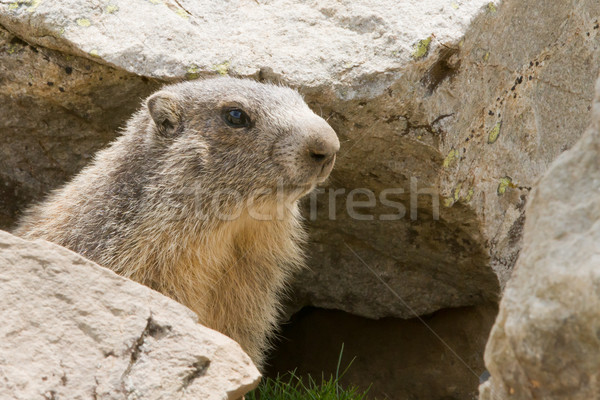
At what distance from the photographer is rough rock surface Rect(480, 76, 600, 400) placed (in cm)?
226

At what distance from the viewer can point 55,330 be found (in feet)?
10.3

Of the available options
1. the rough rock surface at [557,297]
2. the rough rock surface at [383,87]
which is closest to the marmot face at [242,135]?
the rough rock surface at [383,87]

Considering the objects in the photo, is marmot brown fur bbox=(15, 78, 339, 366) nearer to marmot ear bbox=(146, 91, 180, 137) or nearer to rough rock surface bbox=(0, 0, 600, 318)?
marmot ear bbox=(146, 91, 180, 137)

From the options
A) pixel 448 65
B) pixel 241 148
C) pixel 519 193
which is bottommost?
pixel 241 148

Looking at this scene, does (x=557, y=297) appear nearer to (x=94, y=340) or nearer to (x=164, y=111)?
(x=94, y=340)

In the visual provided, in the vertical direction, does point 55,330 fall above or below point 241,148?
below

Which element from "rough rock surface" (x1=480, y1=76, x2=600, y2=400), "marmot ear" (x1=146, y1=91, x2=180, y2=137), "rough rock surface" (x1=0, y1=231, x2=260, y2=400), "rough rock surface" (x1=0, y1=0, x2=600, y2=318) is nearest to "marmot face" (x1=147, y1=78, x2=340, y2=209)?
"marmot ear" (x1=146, y1=91, x2=180, y2=137)

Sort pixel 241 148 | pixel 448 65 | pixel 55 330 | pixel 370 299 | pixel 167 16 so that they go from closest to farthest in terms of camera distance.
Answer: pixel 55 330 < pixel 241 148 < pixel 448 65 < pixel 167 16 < pixel 370 299

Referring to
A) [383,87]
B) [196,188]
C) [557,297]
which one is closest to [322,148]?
[383,87]

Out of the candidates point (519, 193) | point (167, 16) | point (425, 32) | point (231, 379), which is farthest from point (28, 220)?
point (519, 193)

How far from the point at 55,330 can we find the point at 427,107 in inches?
115

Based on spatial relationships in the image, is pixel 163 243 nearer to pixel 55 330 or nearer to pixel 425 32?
pixel 55 330

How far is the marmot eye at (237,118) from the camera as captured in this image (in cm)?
467

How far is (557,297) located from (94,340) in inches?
79.2
